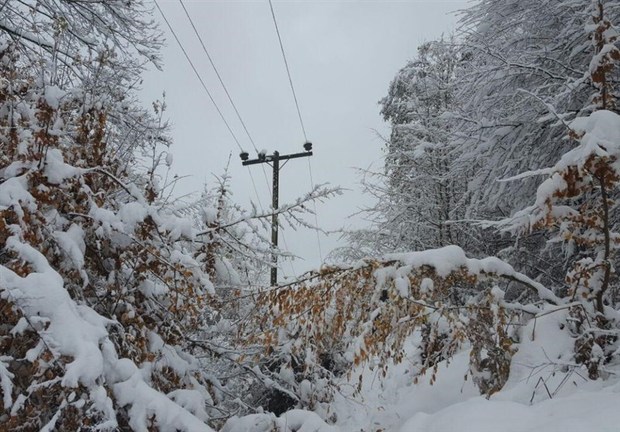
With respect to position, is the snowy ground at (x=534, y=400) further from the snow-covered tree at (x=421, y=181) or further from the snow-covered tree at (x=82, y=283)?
the snow-covered tree at (x=421, y=181)

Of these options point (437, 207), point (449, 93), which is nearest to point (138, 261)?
point (437, 207)

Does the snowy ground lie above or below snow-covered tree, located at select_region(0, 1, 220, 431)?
below

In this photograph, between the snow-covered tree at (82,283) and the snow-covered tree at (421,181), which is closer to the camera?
the snow-covered tree at (82,283)

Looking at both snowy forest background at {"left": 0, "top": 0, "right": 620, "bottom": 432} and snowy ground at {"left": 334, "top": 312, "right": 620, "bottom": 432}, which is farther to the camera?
snowy ground at {"left": 334, "top": 312, "right": 620, "bottom": 432}

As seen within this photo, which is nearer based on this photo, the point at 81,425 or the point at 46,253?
the point at 81,425

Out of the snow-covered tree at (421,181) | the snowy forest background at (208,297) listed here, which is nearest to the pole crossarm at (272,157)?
the snow-covered tree at (421,181)

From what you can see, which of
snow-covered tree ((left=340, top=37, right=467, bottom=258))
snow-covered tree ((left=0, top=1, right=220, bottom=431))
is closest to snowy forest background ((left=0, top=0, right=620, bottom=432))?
snow-covered tree ((left=0, top=1, right=220, bottom=431))

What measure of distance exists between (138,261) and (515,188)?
16.9 ft

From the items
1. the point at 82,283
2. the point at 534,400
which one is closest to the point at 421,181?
the point at 534,400

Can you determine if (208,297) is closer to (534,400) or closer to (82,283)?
(82,283)

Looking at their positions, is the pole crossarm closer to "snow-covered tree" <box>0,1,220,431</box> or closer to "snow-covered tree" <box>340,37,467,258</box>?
"snow-covered tree" <box>340,37,467,258</box>

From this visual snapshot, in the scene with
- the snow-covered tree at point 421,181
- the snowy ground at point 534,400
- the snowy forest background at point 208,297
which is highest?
the snow-covered tree at point 421,181

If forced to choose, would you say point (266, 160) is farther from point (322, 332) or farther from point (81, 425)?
point (81, 425)

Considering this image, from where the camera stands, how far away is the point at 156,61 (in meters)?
5.95
